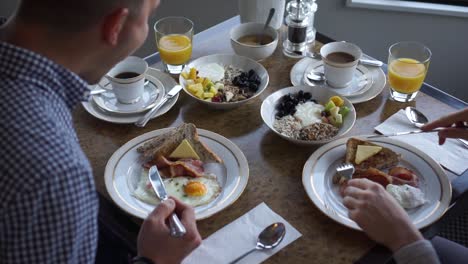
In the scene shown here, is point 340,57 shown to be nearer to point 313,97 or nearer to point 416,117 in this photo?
point 313,97

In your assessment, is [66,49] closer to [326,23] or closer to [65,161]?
[65,161]

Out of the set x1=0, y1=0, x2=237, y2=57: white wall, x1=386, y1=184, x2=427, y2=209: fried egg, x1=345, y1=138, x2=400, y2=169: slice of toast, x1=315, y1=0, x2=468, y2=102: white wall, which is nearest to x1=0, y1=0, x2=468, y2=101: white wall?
x1=315, y1=0, x2=468, y2=102: white wall

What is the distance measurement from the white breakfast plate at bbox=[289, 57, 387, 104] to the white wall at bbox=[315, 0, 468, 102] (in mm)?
1111

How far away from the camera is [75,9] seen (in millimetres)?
892

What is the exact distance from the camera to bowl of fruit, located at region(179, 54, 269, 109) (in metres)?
1.56

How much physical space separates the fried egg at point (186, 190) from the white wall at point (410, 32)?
1768 mm

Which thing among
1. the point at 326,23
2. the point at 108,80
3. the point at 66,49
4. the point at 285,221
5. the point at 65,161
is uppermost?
the point at 66,49

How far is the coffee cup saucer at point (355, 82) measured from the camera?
1621mm

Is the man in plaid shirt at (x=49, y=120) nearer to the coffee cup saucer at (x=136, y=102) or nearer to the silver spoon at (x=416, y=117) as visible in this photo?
the coffee cup saucer at (x=136, y=102)

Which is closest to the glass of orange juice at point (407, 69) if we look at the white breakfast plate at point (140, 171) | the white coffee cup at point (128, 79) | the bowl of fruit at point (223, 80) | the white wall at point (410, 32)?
the bowl of fruit at point (223, 80)

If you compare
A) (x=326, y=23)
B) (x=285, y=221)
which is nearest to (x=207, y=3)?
(x=326, y=23)

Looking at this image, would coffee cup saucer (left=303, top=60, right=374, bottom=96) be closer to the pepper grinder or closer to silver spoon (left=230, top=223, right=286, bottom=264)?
the pepper grinder

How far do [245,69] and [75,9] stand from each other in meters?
0.89

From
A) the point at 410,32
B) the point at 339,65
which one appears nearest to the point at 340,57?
the point at 339,65
